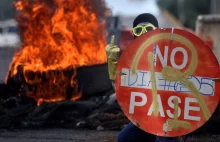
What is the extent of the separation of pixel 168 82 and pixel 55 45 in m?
4.74

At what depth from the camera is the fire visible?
9.04m

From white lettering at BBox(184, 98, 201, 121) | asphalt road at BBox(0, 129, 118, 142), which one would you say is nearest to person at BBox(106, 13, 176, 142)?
white lettering at BBox(184, 98, 201, 121)

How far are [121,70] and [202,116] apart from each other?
2.81 ft

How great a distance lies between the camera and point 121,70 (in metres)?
5.34

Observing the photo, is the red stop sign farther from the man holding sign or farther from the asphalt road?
the asphalt road

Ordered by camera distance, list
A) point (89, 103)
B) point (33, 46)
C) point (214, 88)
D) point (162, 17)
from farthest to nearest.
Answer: point (162, 17)
point (33, 46)
point (89, 103)
point (214, 88)

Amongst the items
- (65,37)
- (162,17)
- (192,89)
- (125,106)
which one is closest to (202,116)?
(192,89)

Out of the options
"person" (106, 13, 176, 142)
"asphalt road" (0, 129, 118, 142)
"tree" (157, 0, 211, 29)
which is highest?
"tree" (157, 0, 211, 29)

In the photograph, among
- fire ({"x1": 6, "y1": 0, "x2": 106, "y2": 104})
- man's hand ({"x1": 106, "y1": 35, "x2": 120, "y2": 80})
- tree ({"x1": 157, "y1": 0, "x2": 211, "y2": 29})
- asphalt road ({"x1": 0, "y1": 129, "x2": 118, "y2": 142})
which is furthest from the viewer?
tree ({"x1": 157, "y1": 0, "x2": 211, "y2": 29})

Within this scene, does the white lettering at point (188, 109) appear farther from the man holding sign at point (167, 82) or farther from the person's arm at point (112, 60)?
the person's arm at point (112, 60)

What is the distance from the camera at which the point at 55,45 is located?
9.72m

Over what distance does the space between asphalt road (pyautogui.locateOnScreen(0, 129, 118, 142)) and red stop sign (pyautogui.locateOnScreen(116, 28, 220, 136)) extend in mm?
2208

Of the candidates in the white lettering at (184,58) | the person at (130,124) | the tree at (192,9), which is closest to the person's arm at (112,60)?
the person at (130,124)

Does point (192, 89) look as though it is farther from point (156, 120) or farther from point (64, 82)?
point (64, 82)
